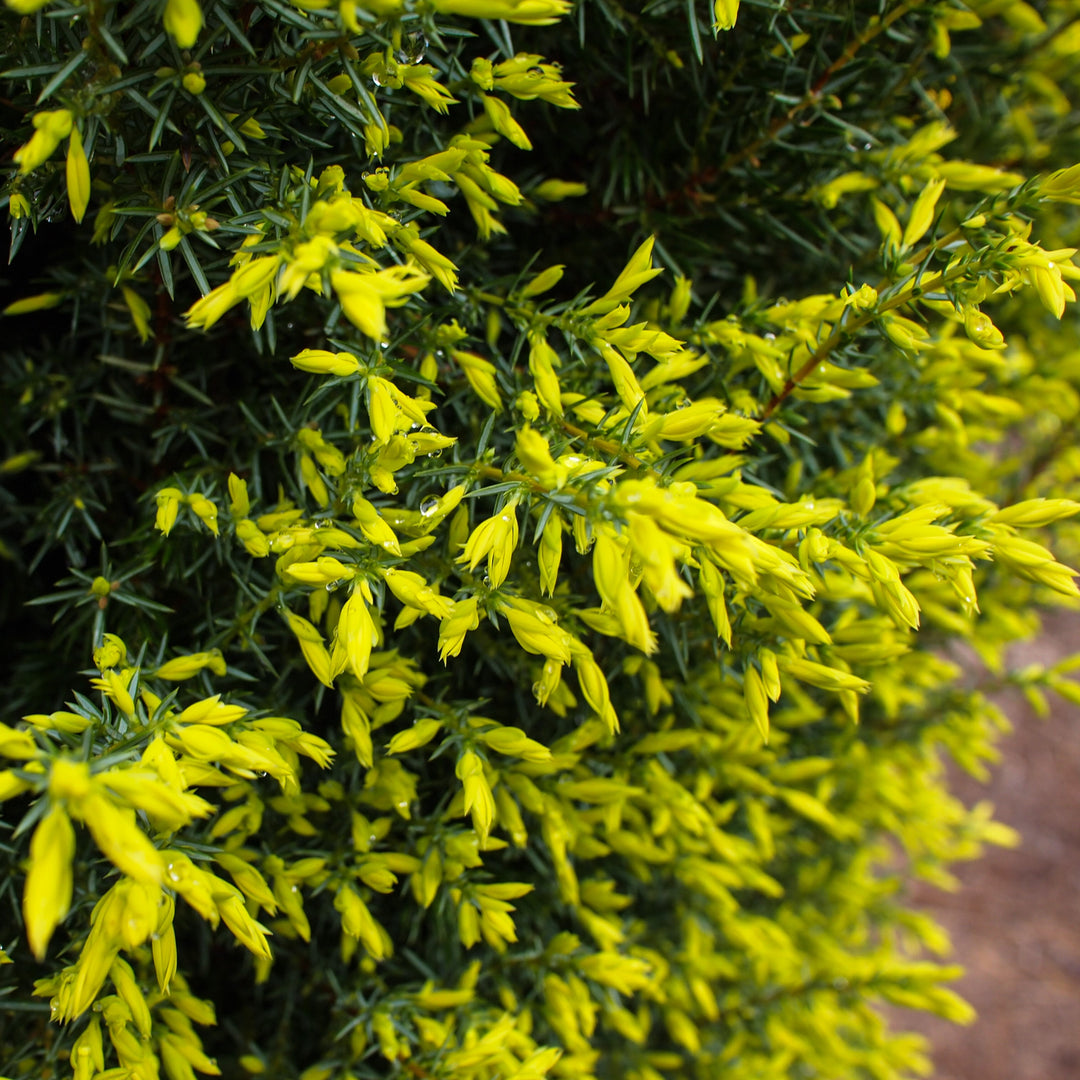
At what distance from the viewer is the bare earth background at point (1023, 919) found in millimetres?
3984

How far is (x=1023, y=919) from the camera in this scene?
14.4 ft

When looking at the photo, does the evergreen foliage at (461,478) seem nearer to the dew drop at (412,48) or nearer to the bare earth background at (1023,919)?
the dew drop at (412,48)

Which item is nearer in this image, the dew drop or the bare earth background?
the dew drop

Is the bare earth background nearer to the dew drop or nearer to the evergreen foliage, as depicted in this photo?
the evergreen foliage

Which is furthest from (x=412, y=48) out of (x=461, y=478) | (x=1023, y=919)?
(x=1023, y=919)

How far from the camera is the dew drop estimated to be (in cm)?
101

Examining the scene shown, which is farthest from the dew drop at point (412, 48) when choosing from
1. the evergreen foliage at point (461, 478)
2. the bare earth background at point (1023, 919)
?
the bare earth background at point (1023, 919)

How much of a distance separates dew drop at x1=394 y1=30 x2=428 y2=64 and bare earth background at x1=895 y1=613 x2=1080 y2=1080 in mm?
4311

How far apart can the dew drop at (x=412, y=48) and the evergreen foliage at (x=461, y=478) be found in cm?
4

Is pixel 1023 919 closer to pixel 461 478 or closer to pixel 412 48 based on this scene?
pixel 461 478

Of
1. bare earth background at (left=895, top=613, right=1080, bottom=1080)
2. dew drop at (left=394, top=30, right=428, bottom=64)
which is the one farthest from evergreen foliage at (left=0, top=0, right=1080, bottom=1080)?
bare earth background at (left=895, top=613, right=1080, bottom=1080)

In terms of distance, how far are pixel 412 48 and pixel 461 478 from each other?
0.50 m

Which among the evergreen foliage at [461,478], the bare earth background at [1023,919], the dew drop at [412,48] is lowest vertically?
the bare earth background at [1023,919]

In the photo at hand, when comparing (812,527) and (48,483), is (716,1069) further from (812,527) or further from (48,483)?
(48,483)
